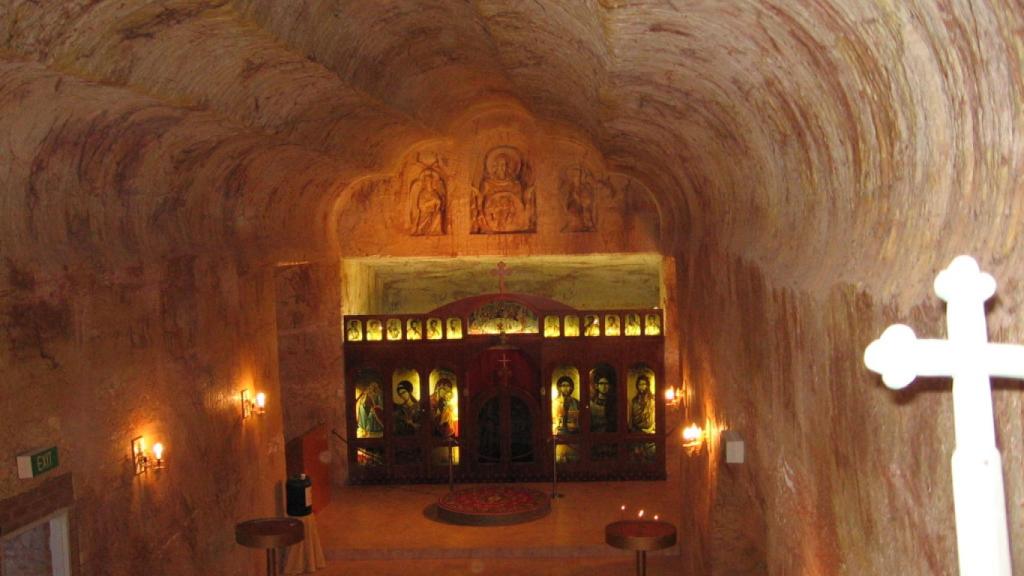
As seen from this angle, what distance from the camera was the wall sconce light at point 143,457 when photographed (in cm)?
935

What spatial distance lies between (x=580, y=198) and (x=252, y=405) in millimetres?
6568

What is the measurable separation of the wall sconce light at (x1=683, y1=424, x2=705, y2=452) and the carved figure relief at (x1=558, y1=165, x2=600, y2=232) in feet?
19.9

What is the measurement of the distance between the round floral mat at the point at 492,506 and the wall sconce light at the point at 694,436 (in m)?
4.34

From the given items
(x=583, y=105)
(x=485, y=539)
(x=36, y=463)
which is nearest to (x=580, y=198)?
(x=485, y=539)

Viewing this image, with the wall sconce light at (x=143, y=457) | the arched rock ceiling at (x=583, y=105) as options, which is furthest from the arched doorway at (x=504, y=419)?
the wall sconce light at (x=143, y=457)

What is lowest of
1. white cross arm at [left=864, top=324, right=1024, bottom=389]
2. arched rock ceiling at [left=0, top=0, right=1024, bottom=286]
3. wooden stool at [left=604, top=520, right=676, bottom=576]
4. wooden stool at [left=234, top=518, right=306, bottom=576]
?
wooden stool at [left=604, top=520, right=676, bottom=576]

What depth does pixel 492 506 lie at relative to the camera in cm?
1555

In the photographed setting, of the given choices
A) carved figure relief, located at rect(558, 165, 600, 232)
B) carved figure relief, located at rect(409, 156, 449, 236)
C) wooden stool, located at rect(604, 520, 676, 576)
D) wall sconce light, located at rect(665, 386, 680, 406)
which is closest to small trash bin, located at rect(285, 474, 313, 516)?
wooden stool, located at rect(604, 520, 676, 576)

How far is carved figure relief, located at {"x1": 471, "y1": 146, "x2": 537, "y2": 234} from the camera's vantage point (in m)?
17.2

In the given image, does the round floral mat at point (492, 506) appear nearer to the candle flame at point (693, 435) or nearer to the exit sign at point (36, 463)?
the candle flame at point (693, 435)

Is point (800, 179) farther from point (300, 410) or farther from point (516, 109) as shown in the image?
point (300, 410)

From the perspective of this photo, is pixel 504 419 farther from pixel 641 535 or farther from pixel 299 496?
pixel 641 535

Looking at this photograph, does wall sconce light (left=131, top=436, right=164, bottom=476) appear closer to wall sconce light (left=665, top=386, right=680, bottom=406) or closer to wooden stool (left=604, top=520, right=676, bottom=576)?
wooden stool (left=604, top=520, right=676, bottom=576)

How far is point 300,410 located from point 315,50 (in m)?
10.5
